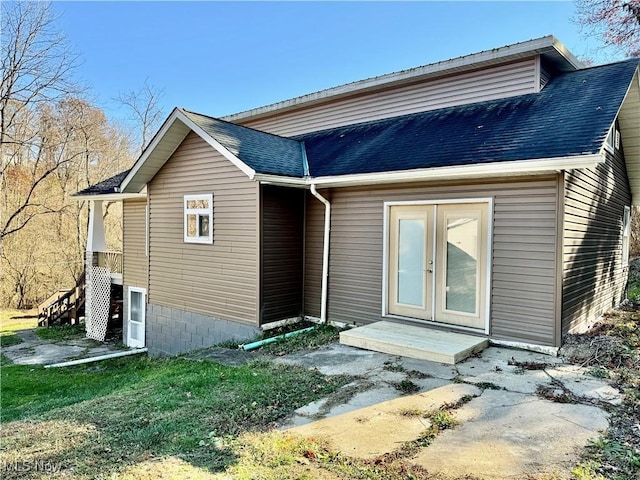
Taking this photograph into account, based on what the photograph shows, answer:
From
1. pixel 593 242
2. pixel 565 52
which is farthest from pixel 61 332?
pixel 565 52

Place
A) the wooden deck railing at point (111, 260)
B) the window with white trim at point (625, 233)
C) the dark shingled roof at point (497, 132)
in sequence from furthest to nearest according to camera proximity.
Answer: the wooden deck railing at point (111, 260) → the window with white trim at point (625, 233) → the dark shingled roof at point (497, 132)

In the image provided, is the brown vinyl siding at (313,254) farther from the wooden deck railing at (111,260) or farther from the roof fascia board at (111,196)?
the wooden deck railing at (111,260)

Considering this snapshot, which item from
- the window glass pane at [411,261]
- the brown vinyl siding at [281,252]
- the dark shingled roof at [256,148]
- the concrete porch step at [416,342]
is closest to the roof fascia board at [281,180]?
the dark shingled roof at [256,148]

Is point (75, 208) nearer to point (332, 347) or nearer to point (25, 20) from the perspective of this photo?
point (25, 20)

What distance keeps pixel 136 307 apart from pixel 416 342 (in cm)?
866

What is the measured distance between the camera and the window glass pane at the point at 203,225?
8.28 m

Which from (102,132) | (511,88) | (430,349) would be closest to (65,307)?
(102,132)

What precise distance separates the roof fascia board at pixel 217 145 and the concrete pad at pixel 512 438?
4747mm

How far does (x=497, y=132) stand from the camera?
21.1ft

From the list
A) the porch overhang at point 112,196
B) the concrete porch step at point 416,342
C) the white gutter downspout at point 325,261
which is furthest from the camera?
the porch overhang at point 112,196

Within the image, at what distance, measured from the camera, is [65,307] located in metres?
15.2

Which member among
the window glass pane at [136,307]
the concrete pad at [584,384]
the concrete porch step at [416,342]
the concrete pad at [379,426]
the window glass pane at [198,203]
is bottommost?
the window glass pane at [136,307]

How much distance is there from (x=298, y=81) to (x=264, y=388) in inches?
772

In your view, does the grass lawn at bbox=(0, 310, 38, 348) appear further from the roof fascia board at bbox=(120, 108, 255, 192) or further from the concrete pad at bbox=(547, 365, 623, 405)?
the concrete pad at bbox=(547, 365, 623, 405)
